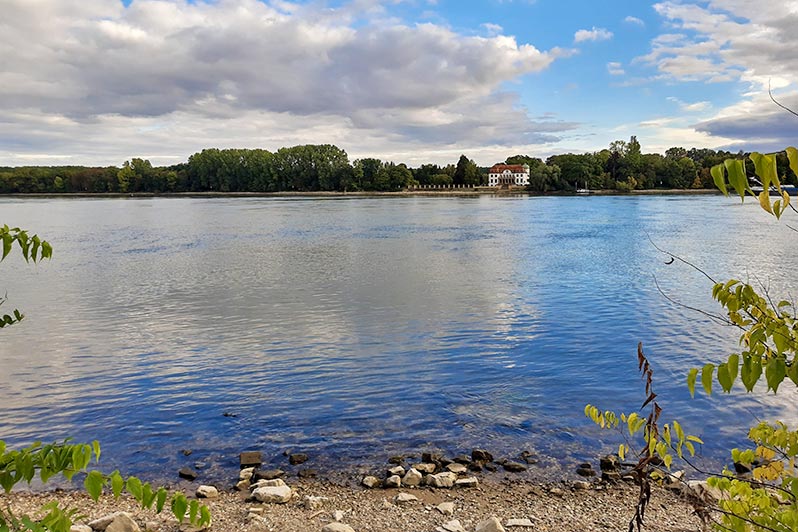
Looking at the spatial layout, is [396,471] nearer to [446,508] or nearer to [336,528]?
[446,508]

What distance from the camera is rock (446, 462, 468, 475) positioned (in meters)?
9.51

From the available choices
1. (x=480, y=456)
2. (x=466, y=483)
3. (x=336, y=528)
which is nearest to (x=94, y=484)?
(x=336, y=528)

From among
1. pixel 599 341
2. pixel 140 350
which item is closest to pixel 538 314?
pixel 599 341

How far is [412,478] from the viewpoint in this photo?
9117mm

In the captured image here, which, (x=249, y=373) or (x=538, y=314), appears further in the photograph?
(x=538, y=314)

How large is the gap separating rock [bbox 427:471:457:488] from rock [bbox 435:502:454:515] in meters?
0.70

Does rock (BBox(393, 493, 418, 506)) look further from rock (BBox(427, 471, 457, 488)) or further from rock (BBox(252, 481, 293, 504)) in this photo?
rock (BBox(252, 481, 293, 504))

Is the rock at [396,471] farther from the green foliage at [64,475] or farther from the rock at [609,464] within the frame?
the green foliage at [64,475]

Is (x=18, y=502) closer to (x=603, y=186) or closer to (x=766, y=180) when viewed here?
(x=766, y=180)

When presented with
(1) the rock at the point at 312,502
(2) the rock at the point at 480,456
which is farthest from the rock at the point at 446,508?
(2) the rock at the point at 480,456

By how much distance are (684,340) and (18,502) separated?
16.6 meters

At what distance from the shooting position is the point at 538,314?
70.2 ft

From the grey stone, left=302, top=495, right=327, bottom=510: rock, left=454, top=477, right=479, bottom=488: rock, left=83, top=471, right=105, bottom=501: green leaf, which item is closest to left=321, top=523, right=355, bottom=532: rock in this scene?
left=302, top=495, right=327, bottom=510: rock

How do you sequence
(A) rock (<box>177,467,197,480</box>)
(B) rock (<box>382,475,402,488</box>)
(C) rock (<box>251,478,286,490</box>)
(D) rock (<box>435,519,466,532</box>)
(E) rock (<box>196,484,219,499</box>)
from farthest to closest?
(A) rock (<box>177,467,197,480</box>)
(B) rock (<box>382,475,402,488</box>)
(C) rock (<box>251,478,286,490</box>)
(E) rock (<box>196,484,219,499</box>)
(D) rock (<box>435,519,466,532</box>)
